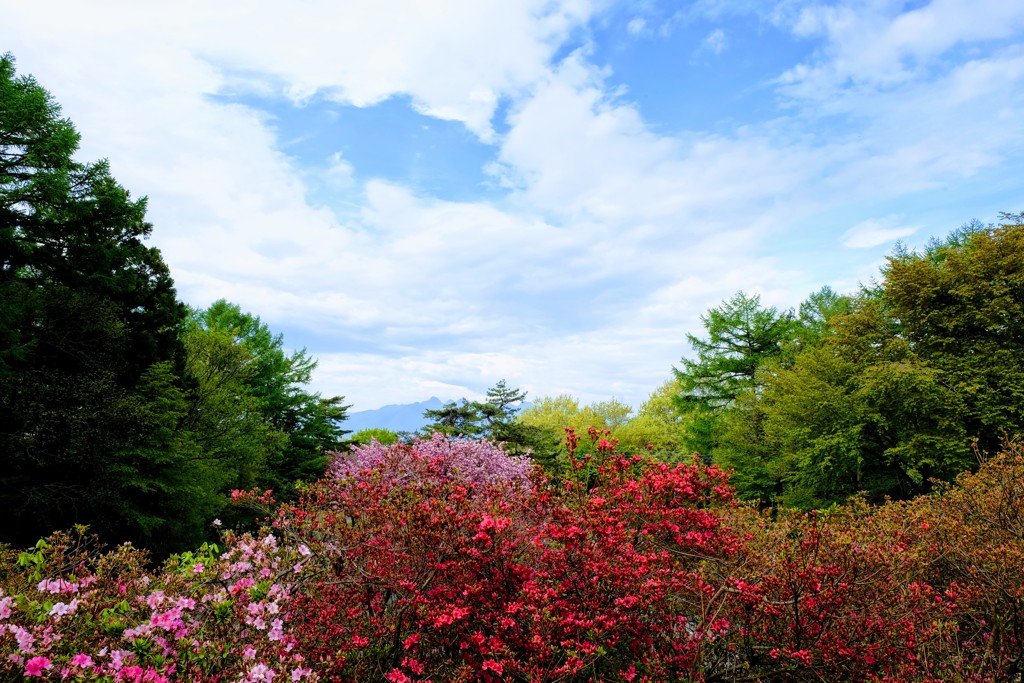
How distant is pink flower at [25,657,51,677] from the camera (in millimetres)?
2791

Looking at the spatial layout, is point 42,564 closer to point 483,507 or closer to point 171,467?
point 483,507

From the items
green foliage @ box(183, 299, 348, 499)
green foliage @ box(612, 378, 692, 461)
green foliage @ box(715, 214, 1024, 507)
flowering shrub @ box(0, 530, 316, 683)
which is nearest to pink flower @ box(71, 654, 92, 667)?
flowering shrub @ box(0, 530, 316, 683)

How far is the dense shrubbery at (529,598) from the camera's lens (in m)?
3.62

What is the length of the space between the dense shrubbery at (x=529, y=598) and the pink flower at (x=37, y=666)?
0.12 m

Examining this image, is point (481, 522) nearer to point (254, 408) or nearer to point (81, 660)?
point (81, 660)

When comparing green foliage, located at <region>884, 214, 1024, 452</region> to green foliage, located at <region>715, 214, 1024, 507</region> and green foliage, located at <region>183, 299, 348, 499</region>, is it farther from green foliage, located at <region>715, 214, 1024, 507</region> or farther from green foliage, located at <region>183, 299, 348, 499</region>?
green foliage, located at <region>183, 299, 348, 499</region>

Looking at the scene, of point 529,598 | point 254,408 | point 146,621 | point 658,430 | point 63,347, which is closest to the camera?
point 146,621

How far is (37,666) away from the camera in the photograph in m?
2.81

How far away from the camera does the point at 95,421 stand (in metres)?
13.7

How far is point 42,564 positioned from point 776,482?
22256mm

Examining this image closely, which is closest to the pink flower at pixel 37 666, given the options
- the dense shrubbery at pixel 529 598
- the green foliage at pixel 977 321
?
the dense shrubbery at pixel 529 598

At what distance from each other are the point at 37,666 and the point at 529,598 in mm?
2748

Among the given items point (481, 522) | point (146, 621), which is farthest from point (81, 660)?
point (481, 522)

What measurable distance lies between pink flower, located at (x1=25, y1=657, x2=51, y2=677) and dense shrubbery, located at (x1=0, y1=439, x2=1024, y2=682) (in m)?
0.12
